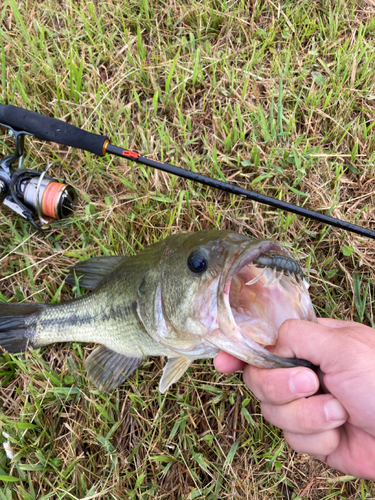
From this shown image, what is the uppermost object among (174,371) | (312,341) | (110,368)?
(312,341)

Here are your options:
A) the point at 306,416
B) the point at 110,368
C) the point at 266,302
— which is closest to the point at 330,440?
the point at 306,416

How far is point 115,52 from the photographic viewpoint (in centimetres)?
340

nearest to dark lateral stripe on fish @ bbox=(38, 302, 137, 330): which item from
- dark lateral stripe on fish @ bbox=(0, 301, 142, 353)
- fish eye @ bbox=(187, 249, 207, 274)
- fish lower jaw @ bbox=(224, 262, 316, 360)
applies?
dark lateral stripe on fish @ bbox=(0, 301, 142, 353)

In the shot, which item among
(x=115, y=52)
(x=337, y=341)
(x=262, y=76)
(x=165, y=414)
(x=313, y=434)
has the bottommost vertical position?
(x=165, y=414)

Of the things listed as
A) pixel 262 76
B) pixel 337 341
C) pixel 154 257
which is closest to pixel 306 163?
pixel 262 76

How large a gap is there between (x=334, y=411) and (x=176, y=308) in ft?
2.89

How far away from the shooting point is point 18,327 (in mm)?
2705

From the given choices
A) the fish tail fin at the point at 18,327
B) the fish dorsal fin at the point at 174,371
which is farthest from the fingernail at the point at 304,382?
the fish tail fin at the point at 18,327

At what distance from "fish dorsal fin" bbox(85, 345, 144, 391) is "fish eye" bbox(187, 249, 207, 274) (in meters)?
1.07

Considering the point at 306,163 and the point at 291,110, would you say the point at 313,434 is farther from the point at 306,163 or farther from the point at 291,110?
the point at 291,110

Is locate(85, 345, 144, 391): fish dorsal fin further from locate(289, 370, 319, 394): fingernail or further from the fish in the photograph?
locate(289, 370, 319, 394): fingernail

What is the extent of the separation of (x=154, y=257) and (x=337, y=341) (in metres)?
1.13

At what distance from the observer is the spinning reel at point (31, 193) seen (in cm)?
281

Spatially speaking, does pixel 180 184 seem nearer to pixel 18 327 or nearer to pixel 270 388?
pixel 18 327
